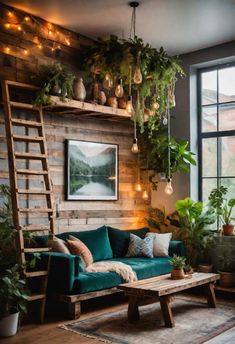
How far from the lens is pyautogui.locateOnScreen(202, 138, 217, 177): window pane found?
22.4 ft

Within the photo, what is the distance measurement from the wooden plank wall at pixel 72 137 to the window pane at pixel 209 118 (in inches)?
44.1

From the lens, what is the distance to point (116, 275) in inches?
206

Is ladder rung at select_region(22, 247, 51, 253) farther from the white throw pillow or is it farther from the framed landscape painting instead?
the white throw pillow

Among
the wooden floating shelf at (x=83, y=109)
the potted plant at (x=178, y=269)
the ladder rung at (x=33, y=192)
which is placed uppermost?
the wooden floating shelf at (x=83, y=109)

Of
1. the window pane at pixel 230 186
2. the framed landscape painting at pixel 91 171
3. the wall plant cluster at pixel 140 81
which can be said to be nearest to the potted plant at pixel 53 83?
the wall plant cluster at pixel 140 81

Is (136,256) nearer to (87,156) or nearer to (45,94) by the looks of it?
(87,156)

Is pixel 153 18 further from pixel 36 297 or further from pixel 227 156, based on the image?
pixel 36 297

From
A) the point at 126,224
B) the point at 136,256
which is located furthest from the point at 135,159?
the point at 136,256

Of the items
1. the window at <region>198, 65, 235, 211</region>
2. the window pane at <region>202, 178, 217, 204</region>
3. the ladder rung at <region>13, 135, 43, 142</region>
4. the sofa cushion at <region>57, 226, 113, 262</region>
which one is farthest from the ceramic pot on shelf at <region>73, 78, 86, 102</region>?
the window pane at <region>202, 178, 217, 204</region>

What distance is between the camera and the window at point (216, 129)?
664 cm

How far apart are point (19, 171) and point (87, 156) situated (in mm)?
1513

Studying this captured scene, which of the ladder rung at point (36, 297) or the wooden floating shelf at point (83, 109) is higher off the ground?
the wooden floating shelf at point (83, 109)

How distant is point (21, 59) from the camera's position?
552 cm

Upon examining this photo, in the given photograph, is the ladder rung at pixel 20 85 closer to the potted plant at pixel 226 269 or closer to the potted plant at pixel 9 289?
the potted plant at pixel 9 289
